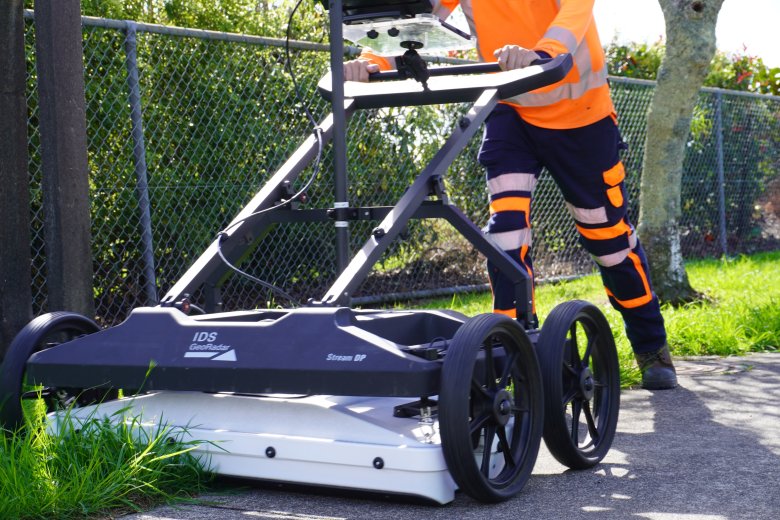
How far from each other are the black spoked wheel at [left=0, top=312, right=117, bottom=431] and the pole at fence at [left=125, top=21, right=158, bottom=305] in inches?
89.1

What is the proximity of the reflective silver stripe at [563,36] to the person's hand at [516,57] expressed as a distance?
5.4 inches

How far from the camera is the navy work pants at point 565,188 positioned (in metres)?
4.30

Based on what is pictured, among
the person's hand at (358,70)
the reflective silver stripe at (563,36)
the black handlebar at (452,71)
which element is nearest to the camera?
the reflective silver stripe at (563,36)

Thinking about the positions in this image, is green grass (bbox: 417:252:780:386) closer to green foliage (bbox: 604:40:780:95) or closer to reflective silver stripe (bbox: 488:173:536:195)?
reflective silver stripe (bbox: 488:173:536:195)

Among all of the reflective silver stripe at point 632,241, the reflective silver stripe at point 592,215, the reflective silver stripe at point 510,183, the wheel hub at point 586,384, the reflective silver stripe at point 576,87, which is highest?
the reflective silver stripe at point 576,87

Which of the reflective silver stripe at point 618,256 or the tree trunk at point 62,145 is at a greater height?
the tree trunk at point 62,145

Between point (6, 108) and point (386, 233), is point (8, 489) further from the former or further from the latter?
point (6, 108)

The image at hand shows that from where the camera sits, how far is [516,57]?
12.5 feet

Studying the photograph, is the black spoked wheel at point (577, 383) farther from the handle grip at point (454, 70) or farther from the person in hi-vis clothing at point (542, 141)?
the handle grip at point (454, 70)

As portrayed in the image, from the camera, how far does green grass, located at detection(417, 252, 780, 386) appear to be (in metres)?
6.01

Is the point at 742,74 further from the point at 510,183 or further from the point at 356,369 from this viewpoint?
the point at 356,369

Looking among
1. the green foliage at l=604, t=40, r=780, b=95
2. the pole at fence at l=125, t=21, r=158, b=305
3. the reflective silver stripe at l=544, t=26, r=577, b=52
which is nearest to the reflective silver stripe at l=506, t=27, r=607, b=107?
the reflective silver stripe at l=544, t=26, r=577, b=52

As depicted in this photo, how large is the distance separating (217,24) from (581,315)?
14.7 ft

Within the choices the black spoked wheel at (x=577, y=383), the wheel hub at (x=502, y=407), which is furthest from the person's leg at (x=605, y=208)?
the wheel hub at (x=502, y=407)
